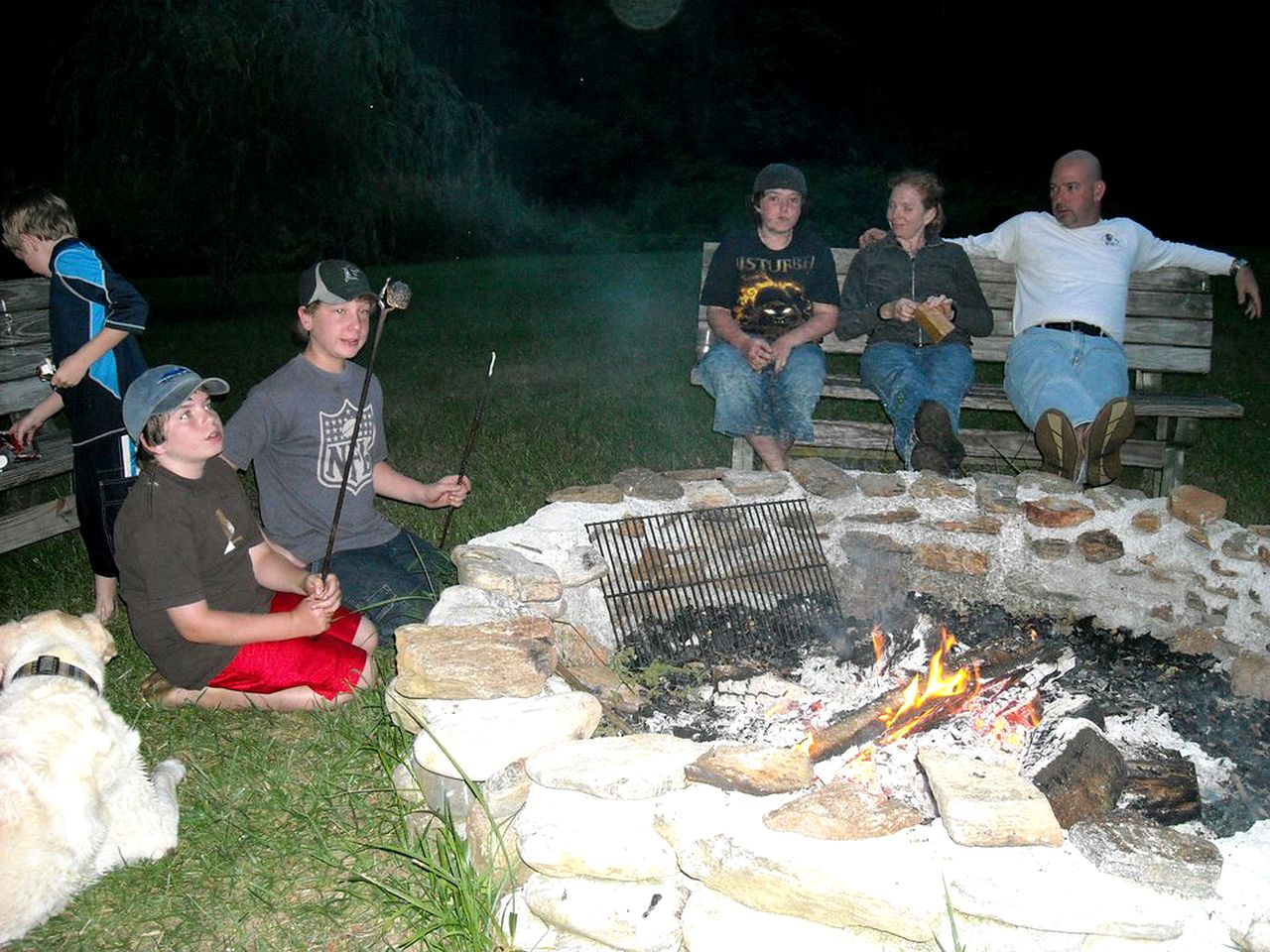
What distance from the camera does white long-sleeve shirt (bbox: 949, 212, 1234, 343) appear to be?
4.66 metres

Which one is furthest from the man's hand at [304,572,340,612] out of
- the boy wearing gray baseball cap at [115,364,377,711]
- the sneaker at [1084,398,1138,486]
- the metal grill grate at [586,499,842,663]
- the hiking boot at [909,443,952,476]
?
the sneaker at [1084,398,1138,486]

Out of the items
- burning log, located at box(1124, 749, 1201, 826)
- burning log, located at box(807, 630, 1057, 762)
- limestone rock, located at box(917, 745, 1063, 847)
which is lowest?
burning log, located at box(1124, 749, 1201, 826)

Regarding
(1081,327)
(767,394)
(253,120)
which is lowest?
(767,394)

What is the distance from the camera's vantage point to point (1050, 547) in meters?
3.66

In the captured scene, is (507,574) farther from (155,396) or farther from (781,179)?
(781,179)

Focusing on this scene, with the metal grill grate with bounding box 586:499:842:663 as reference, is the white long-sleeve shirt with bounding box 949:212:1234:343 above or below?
above

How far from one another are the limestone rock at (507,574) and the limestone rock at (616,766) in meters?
0.86

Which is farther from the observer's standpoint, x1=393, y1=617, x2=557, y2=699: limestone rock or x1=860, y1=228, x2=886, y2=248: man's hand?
x1=860, y1=228, x2=886, y2=248: man's hand

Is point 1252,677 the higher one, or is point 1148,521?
point 1148,521

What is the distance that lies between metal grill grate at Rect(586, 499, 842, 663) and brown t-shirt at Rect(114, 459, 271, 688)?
3.75 ft

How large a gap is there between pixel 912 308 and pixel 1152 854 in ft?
9.65

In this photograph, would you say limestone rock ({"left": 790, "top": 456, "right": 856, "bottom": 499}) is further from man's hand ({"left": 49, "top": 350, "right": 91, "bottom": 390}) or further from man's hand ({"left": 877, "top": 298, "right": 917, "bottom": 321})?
man's hand ({"left": 49, "top": 350, "right": 91, "bottom": 390})

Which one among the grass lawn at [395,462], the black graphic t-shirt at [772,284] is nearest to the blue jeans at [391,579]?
the grass lawn at [395,462]

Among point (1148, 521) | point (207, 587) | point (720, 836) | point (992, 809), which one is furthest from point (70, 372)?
point (1148, 521)
